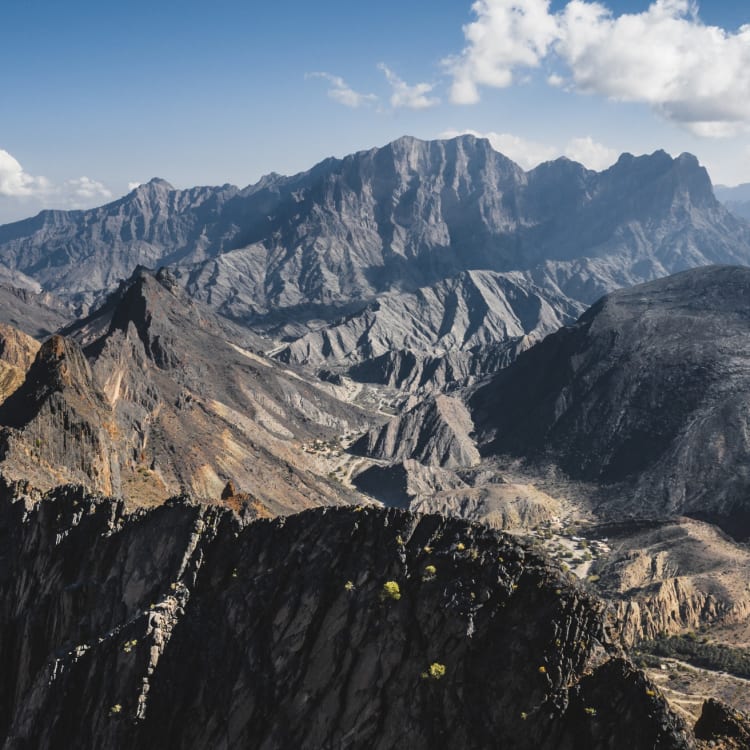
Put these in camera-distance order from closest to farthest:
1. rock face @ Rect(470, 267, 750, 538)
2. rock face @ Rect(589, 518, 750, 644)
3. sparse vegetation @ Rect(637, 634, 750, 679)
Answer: sparse vegetation @ Rect(637, 634, 750, 679) < rock face @ Rect(589, 518, 750, 644) < rock face @ Rect(470, 267, 750, 538)

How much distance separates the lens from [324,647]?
25625 mm

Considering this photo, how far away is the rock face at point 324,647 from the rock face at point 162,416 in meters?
22.9

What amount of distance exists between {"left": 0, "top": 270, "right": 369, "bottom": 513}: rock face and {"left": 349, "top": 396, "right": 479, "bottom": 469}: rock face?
15.1 meters

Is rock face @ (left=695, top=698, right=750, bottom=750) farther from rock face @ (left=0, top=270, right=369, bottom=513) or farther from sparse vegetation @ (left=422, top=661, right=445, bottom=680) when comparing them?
rock face @ (left=0, top=270, right=369, bottom=513)

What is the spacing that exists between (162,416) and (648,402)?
10026 centimetres

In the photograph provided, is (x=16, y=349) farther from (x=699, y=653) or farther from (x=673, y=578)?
(x=699, y=653)

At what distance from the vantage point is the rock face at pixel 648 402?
421 ft

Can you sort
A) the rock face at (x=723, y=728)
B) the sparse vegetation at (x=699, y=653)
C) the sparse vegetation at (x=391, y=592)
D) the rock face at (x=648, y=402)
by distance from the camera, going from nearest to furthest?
the rock face at (x=723, y=728) < the sparse vegetation at (x=391, y=592) < the sparse vegetation at (x=699, y=653) < the rock face at (x=648, y=402)

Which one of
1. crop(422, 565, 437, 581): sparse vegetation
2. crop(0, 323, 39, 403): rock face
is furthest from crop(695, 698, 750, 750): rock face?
crop(0, 323, 39, 403): rock face

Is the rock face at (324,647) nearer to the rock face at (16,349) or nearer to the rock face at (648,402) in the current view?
the rock face at (16,349)

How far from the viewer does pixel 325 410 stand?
188 meters

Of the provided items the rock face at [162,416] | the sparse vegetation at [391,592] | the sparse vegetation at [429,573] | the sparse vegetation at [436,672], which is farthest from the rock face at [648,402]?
the sparse vegetation at [436,672]

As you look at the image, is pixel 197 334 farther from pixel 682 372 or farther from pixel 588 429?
pixel 682 372

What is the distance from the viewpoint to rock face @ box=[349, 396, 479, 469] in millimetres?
159000
